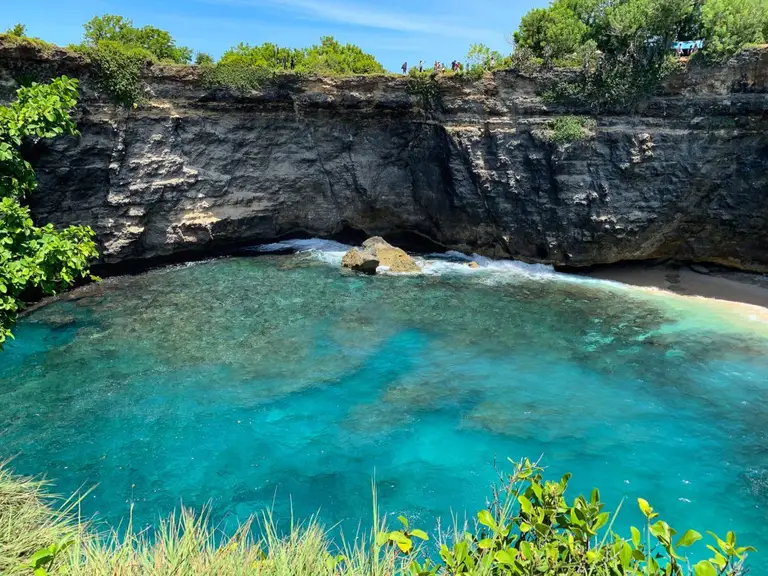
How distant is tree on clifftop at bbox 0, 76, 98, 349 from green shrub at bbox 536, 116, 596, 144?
2143cm

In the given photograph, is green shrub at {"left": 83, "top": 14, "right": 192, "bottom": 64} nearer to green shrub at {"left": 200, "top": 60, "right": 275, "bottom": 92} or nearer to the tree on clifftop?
green shrub at {"left": 200, "top": 60, "right": 275, "bottom": 92}

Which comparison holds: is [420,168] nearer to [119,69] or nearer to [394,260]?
[394,260]

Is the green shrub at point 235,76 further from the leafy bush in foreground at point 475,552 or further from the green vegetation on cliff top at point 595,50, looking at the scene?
the leafy bush in foreground at point 475,552

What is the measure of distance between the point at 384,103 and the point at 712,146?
53.1 ft

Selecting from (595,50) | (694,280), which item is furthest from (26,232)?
(694,280)

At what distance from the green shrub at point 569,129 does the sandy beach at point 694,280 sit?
7.11 metres

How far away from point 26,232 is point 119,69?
18.0 meters

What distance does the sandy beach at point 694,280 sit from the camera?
946 inches

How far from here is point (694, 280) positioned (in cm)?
2586

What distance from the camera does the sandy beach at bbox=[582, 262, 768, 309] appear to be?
2403 cm

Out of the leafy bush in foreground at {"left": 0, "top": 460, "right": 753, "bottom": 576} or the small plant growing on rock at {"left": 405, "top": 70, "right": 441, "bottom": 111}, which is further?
the small plant growing on rock at {"left": 405, "top": 70, "right": 441, "bottom": 111}

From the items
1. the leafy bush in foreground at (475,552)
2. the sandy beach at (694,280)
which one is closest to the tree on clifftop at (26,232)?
the leafy bush in foreground at (475,552)

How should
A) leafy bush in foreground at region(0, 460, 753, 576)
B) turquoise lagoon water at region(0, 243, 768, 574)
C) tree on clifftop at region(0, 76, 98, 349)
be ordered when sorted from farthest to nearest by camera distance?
turquoise lagoon water at region(0, 243, 768, 574) → tree on clifftop at region(0, 76, 98, 349) → leafy bush in foreground at region(0, 460, 753, 576)

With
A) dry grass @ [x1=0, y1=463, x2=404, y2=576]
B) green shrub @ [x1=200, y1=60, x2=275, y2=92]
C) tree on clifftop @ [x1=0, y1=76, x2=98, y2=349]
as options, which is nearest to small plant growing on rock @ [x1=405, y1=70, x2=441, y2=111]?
green shrub @ [x1=200, y1=60, x2=275, y2=92]
